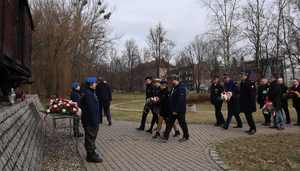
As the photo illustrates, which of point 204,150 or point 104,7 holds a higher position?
point 104,7

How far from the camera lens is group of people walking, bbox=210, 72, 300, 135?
1076 cm

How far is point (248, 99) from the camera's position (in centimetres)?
1078

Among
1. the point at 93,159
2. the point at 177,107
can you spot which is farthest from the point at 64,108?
the point at 177,107

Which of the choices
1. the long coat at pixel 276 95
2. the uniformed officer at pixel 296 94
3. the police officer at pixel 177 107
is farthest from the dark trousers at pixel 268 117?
the police officer at pixel 177 107

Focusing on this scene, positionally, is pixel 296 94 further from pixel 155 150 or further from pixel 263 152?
pixel 155 150

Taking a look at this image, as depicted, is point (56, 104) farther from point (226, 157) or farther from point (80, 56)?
point (80, 56)

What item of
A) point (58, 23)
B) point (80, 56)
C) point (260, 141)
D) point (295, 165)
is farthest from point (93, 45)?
point (295, 165)

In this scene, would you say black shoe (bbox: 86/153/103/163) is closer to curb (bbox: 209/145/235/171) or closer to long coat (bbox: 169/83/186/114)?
curb (bbox: 209/145/235/171)

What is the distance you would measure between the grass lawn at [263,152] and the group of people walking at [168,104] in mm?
1469

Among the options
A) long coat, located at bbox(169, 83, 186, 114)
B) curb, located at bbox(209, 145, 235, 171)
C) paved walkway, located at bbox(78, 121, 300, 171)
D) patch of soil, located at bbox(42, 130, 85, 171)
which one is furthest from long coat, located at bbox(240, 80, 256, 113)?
patch of soil, located at bbox(42, 130, 85, 171)

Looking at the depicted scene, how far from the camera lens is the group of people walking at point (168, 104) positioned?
9219 millimetres

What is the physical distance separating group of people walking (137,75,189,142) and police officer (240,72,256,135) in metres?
2.50

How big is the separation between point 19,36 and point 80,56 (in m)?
20.0

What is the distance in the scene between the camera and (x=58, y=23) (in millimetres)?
26062
